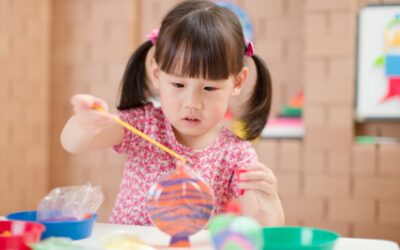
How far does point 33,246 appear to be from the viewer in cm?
72

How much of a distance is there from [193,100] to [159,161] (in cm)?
24

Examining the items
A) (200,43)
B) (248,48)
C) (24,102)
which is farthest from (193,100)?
(24,102)

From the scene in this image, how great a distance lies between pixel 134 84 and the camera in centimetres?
128

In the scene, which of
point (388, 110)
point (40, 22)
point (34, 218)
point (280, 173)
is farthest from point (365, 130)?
point (34, 218)

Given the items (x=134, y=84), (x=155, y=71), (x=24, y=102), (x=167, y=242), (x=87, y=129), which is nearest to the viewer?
→ (x=167, y=242)

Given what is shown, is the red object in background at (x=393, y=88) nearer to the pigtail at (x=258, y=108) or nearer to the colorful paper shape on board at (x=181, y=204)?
the pigtail at (x=258, y=108)

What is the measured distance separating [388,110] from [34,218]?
210 centimetres

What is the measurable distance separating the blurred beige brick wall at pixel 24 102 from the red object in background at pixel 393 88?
190 cm

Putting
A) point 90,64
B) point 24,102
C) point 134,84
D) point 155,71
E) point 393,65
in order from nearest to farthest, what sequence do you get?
point 155,71, point 134,84, point 393,65, point 24,102, point 90,64

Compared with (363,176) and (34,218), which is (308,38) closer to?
(363,176)

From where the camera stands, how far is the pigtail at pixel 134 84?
1276 mm

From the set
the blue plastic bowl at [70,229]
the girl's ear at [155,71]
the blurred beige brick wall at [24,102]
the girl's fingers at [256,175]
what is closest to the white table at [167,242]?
the blue plastic bowl at [70,229]

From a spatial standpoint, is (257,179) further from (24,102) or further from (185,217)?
(24,102)

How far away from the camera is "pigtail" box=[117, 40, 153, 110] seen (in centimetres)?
128
